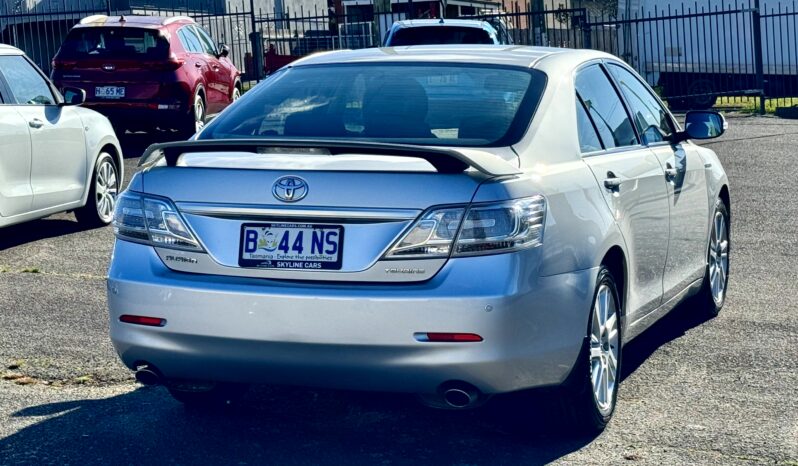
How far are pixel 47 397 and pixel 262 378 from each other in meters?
1.58

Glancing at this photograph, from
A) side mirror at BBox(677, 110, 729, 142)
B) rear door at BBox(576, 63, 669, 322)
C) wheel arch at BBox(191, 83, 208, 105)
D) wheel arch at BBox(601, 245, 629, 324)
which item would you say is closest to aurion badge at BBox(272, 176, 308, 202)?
rear door at BBox(576, 63, 669, 322)

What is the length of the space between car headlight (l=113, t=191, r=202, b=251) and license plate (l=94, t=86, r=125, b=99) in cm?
1301

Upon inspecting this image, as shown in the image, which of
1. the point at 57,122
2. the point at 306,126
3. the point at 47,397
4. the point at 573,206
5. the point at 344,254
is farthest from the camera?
the point at 57,122

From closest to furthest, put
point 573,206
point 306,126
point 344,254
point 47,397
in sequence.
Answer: point 344,254, point 573,206, point 306,126, point 47,397

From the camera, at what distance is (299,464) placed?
17.0ft

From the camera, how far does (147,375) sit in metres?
5.32

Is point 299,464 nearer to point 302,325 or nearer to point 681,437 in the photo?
point 302,325

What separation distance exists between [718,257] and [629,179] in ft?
7.09

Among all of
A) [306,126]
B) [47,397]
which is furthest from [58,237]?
[306,126]

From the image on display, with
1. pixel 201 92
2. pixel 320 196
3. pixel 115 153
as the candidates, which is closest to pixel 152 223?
pixel 320 196

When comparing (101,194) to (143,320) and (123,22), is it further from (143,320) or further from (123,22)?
(143,320)

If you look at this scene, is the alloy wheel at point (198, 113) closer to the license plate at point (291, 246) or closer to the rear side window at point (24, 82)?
the rear side window at point (24, 82)

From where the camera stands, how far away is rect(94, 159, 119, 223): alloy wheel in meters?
12.2

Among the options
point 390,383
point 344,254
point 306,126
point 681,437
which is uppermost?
point 306,126
